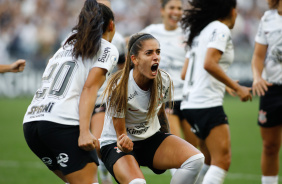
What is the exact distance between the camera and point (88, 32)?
4348 mm

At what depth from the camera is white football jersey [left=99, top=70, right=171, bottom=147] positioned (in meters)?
4.55

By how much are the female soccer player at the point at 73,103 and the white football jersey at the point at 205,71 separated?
59.8 inches

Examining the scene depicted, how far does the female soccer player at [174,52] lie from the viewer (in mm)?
6836

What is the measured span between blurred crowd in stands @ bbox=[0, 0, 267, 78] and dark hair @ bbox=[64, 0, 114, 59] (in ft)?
48.5

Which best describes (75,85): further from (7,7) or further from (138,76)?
(7,7)

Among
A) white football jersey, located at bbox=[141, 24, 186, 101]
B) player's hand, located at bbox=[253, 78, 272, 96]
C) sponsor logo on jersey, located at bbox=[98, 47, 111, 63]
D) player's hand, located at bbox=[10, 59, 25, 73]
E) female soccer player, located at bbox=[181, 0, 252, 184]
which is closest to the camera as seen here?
sponsor logo on jersey, located at bbox=[98, 47, 111, 63]

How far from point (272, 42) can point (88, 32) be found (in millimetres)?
2534

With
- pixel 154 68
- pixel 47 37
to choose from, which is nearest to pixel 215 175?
pixel 154 68

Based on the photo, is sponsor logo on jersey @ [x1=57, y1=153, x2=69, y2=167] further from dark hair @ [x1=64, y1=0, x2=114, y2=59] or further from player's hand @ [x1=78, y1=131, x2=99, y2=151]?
dark hair @ [x1=64, y1=0, x2=114, y2=59]

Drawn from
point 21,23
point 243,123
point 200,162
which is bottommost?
point 243,123

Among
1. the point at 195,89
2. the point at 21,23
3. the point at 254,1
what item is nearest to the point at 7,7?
the point at 21,23

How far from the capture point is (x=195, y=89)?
18.6ft

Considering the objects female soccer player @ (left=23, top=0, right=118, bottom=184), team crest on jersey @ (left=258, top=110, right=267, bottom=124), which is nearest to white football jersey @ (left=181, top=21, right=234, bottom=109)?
team crest on jersey @ (left=258, top=110, right=267, bottom=124)

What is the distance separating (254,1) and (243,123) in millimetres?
8807
